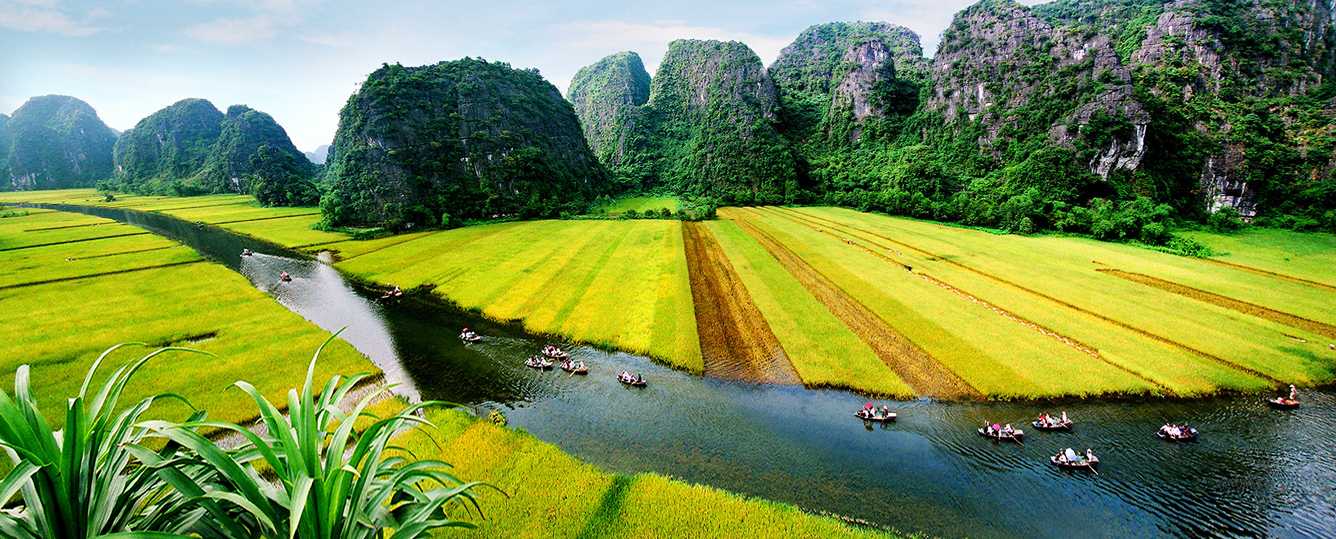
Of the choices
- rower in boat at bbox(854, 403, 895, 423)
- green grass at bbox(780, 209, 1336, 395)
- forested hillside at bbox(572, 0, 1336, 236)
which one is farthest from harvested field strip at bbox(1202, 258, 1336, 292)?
rower in boat at bbox(854, 403, 895, 423)

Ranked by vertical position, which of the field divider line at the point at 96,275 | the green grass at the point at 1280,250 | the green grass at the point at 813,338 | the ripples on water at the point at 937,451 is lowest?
the ripples on water at the point at 937,451

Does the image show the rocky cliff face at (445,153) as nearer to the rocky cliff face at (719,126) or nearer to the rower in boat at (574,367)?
the rocky cliff face at (719,126)

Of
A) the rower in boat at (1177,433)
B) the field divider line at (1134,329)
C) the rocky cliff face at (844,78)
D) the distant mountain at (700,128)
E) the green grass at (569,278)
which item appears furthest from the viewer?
the rocky cliff face at (844,78)

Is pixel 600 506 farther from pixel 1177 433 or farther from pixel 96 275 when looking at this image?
pixel 96 275

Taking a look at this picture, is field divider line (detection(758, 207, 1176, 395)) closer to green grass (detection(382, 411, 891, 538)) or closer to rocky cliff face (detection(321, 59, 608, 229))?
green grass (detection(382, 411, 891, 538))

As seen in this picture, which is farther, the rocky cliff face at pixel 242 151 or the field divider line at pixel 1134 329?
the rocky cliff face at pixel 242 151

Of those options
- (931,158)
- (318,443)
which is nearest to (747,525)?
(318,443)

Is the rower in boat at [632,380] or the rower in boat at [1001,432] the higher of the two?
the rower in boat at [632,380]

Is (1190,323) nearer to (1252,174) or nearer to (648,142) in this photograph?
(1252,174)

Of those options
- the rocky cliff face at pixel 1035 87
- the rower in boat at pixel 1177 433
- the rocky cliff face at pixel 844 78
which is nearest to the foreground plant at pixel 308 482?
the rower in boat at pixel 1177 433
